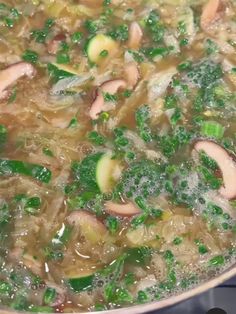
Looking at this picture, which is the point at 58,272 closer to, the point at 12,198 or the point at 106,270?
the point at 106,270

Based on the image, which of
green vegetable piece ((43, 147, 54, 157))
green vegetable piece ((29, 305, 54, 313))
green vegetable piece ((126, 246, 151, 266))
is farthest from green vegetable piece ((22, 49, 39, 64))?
green vegetable piece ((29, 305, 54, 313))

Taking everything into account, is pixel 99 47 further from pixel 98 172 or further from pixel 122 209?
pixel 122 209

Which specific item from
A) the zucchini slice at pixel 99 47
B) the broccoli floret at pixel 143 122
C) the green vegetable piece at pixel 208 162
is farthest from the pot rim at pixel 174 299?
the zucchini slice at pixel 99 47

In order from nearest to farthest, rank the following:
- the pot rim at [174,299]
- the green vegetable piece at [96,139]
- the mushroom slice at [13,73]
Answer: the pot rim at [174,299], the green vegetable piece at [96,139], the mushroom slice at [13,73]

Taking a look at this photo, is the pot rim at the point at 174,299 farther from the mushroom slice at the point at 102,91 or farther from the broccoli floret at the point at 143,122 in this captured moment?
the mushroom slice at the point at 102,91

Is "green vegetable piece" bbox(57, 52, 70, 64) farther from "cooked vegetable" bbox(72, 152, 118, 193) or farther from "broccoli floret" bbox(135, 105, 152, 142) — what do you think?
"cooked vegetable" bbox(72, 152, 118, 193)

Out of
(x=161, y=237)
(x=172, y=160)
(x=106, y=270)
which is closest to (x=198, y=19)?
(x=172, y=160)
